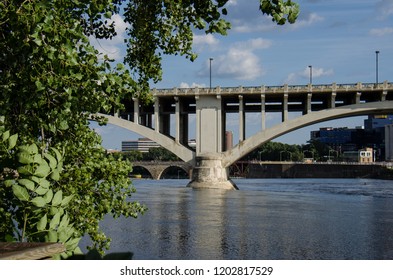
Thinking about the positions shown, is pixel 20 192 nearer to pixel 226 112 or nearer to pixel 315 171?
pixel 226 112

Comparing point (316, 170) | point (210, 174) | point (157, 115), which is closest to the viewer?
point (210, 174)

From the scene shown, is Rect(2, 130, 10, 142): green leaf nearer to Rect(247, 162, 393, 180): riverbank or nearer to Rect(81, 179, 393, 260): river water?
Rect(81, 179, 393, 260): river water

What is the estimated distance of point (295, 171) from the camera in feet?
492

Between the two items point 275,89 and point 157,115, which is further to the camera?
point 157,115

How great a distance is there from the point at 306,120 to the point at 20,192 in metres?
66.4

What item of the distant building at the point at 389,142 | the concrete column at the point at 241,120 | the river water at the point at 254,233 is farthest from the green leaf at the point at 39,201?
the distant building at the point at 389,142

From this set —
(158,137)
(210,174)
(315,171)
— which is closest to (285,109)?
(210,174)

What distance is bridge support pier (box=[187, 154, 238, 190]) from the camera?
72688mm

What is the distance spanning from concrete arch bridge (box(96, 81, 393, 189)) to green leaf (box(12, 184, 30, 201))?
216 feet

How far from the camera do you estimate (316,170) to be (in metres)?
148

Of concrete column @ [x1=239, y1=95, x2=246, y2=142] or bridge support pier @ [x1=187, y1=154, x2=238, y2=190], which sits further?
bridge support pier @ [x1=187, y1=154, x2=238, y2=190]

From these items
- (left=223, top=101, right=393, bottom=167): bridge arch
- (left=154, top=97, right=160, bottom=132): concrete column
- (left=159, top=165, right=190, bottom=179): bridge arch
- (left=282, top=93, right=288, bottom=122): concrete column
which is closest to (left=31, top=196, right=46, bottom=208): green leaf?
(left=223, top=101, right=393, bottom=167): bridge arch

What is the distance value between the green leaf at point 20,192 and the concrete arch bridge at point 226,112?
2593 inches
